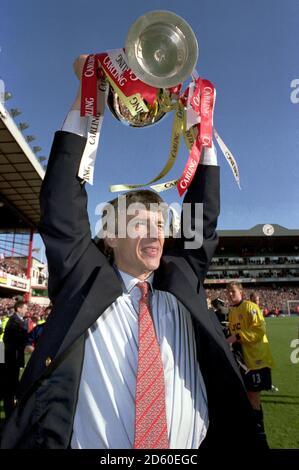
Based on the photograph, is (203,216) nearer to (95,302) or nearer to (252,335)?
(95,302)

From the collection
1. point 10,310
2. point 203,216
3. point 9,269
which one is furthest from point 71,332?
point 9,269

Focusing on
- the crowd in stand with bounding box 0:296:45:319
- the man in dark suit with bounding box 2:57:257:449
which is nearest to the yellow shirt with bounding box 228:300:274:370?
the man in dark suit with bounding box 2:57:257:449

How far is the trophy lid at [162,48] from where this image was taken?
1.55 m

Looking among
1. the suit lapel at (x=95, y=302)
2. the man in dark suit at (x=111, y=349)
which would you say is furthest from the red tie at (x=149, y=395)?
the suit lapel at (x=95, y=302)

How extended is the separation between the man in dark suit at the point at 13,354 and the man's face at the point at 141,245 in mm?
4715

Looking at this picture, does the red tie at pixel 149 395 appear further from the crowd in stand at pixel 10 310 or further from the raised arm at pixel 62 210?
the crowd in stand at pixel 10 310

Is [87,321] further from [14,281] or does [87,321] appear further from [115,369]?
[14,281]

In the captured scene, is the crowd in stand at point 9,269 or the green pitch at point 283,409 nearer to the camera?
the green pitch at point 283,409

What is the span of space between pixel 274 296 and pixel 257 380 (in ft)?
166

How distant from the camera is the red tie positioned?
4.25ft

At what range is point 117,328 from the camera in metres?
1.48
